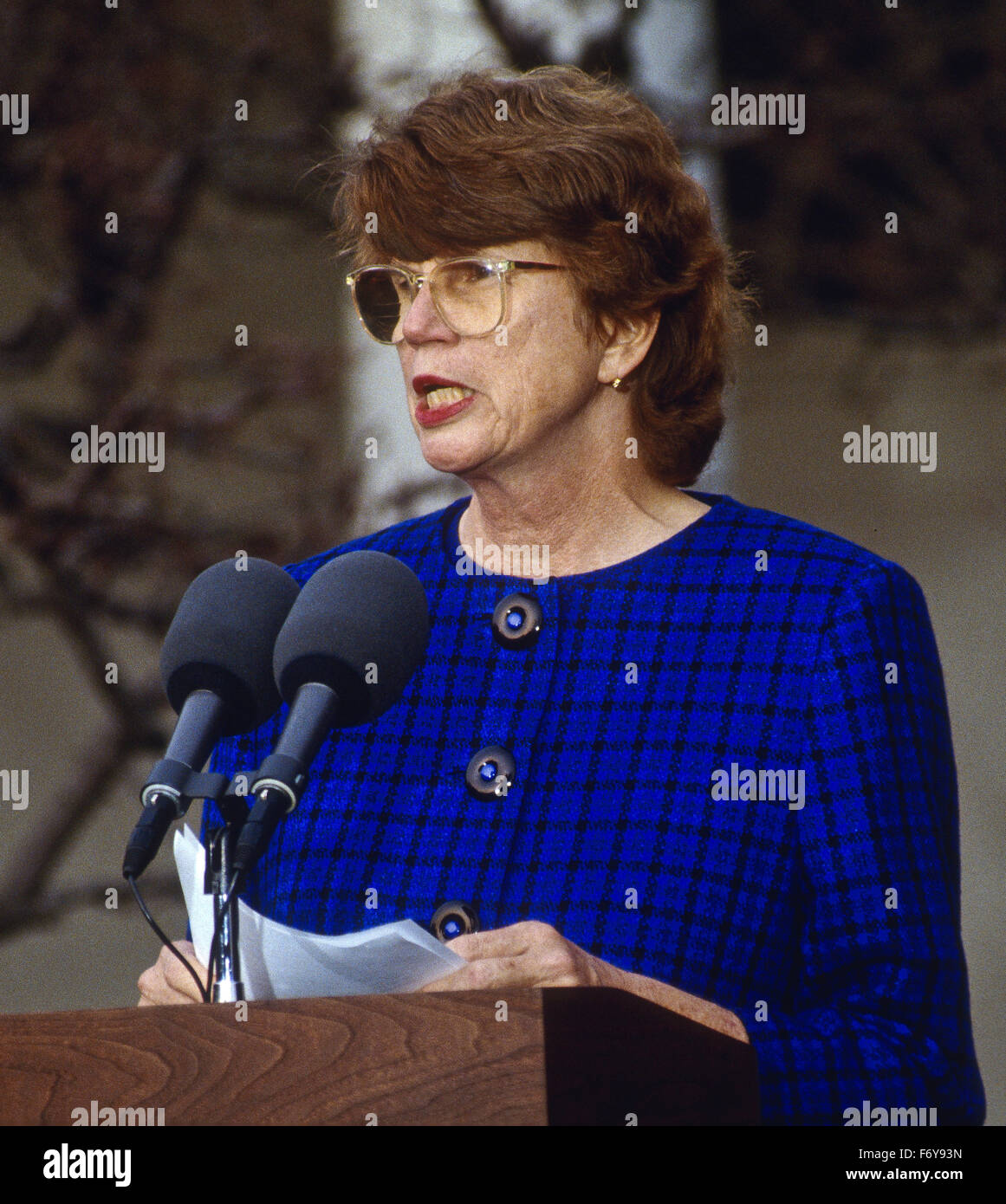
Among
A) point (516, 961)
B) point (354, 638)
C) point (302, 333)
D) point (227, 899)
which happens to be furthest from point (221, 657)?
point (302, 333)

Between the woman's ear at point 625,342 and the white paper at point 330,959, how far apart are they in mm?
833

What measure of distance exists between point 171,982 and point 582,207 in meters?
0.96

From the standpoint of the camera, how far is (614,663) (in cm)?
189

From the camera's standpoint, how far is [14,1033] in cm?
123

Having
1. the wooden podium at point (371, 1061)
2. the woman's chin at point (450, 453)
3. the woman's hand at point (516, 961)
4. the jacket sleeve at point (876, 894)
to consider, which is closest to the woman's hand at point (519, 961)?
the woman's hand at point (516, 961)

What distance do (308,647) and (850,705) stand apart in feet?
1.95

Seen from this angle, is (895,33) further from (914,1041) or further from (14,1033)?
(14,1033)

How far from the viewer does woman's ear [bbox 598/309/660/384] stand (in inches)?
78.5

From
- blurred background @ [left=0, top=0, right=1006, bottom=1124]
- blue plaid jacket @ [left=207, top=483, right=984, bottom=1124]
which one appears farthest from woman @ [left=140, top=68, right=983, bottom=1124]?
blurred background @ [left=0, top=0, right=1006, bottom=1124]

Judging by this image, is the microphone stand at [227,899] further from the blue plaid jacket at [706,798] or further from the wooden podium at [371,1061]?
the blue plaid jacket at [706,798]

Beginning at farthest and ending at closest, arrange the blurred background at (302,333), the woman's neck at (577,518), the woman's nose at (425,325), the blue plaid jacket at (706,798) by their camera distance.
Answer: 1. the blurred background at (302,333)
2. the woman's neck at (577,518)
3. the woman's nose at (425,325)
4. the blue plaid jacket at (706,798)

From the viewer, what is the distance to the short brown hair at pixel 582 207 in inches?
74.4

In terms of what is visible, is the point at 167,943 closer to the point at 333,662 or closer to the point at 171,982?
the point at 171,982
